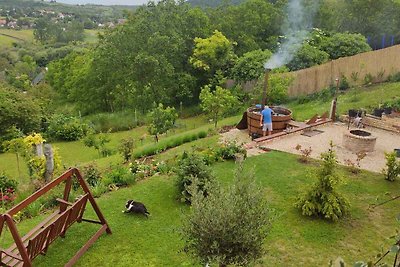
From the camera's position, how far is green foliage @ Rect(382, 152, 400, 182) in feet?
28.8

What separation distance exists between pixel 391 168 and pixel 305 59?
1294 centimetres

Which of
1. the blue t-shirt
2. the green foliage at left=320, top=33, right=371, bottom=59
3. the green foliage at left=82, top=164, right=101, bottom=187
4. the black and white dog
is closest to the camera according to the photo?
the black and white dog

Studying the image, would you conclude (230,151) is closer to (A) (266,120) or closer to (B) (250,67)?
(A) (266,120)

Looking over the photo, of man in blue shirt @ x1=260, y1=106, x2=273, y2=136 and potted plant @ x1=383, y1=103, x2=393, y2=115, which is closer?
man in blue shirt @ x1=260, y1=106, x2=273, y2=136

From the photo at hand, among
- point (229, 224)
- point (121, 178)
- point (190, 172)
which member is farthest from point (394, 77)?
point (229, 224)

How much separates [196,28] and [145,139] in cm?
1173

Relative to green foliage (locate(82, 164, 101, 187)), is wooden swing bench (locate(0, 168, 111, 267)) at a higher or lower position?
higher

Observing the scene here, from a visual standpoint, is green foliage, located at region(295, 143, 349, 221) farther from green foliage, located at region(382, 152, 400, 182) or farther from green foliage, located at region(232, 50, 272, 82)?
green foliage, located at region(232, 50, 272, 82)

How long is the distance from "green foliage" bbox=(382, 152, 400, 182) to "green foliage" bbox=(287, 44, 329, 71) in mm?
12538

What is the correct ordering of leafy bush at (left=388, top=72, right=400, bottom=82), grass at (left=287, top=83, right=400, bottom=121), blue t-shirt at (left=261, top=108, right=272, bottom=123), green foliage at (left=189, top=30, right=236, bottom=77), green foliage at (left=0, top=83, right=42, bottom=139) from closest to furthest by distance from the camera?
blue t-shirt at (left=261, top=108, right=272, bottom=123) → grass at (left=287, top=83, right=400, bottom=121) → green foliage at (left=0, top=83, right=42, bottom=139) → leafy bush at (left=388, top=72, right=400, bottom=82) → green foliage at (left=189, top=30, right=236, bottom=77)

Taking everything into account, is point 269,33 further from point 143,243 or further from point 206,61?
point 143,243

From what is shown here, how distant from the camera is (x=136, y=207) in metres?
7.06

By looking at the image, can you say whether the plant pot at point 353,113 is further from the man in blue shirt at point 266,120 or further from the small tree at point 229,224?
the small tree at point 229,224

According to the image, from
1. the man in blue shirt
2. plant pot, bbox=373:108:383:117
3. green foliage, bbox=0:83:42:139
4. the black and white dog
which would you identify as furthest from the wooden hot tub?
Result: green foliage, bbox=0:83:42:139
